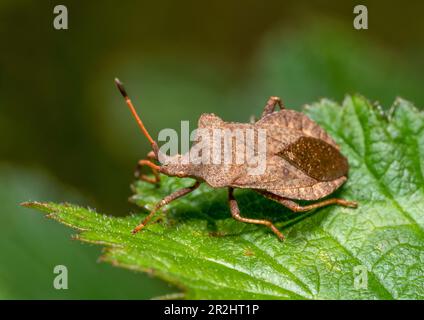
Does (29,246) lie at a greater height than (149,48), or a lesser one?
lesser

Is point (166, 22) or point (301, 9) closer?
point (301, 9)

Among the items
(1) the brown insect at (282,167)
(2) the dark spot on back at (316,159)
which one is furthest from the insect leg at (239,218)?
(2) the dark spot on back at (316,159)

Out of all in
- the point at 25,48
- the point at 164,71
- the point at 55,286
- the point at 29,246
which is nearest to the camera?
the point at 55,286

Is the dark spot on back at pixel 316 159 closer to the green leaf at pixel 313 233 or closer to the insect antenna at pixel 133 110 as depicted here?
the green leaf at pixel 313 233

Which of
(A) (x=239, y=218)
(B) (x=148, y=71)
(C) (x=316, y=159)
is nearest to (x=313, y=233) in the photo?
(A) (x=239, y=218)

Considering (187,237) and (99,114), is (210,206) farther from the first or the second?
(99,114)
